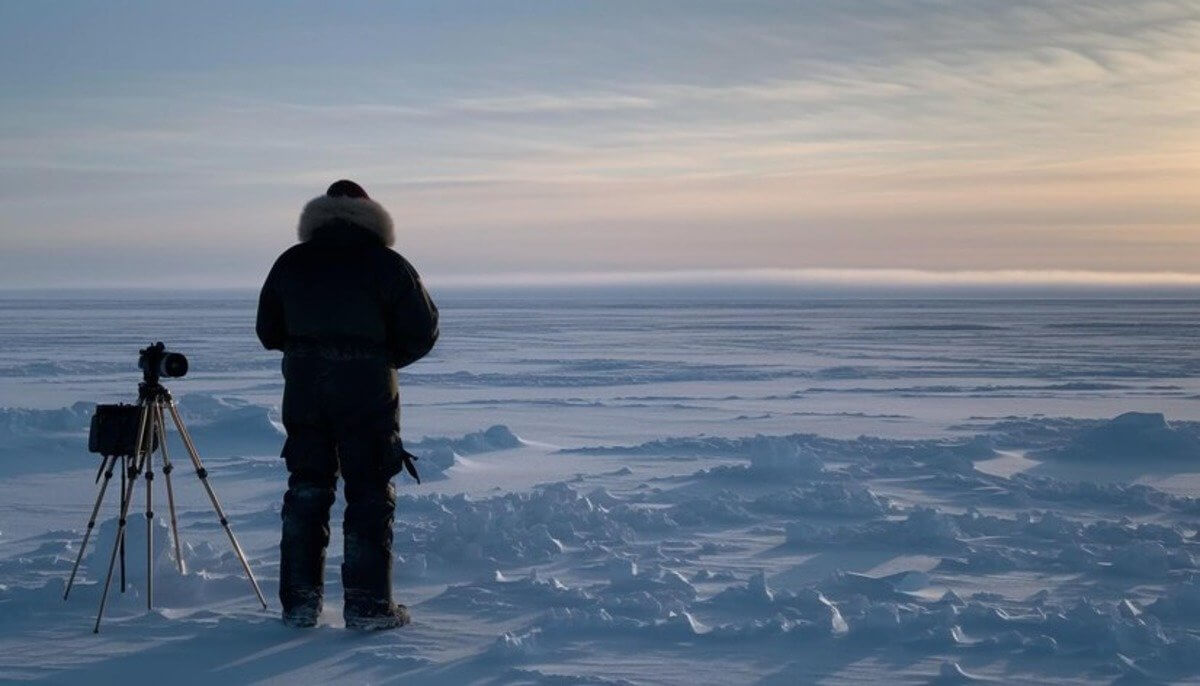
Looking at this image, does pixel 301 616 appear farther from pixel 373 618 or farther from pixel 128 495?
pixel 128 495

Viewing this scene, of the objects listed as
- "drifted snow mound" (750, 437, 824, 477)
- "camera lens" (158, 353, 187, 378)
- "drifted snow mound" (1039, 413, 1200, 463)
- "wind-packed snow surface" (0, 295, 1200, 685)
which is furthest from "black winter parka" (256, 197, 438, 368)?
"drifted snow mound" (1039, 413, 1200, 463)

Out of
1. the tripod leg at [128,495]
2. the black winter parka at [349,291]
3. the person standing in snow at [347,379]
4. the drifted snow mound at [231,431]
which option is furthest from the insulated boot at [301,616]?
the drifted snow mound at [231,431]

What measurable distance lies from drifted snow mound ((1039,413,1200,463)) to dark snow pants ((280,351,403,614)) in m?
7.49

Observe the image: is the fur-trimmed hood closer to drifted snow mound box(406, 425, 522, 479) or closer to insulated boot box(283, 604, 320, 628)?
insulated boot box(283, 604, 320, 628)

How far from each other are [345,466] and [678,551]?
2.25 m

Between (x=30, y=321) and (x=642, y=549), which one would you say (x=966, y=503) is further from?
(x=30, y=321)

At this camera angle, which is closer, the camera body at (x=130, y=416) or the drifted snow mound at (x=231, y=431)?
the camera body at (x=130, y=416)

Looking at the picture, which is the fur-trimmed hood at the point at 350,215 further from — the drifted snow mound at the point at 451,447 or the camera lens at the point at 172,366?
the drifted snow mound at the point at 451,447

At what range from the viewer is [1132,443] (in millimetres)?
10461

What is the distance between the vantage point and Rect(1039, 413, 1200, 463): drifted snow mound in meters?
10.3

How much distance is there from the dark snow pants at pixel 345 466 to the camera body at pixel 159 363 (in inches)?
22.5

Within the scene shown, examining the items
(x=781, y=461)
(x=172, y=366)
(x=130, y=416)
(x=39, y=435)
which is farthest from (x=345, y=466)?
(x=39, y=435)

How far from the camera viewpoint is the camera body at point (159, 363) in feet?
16.3

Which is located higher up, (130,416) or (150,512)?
(130,416)
